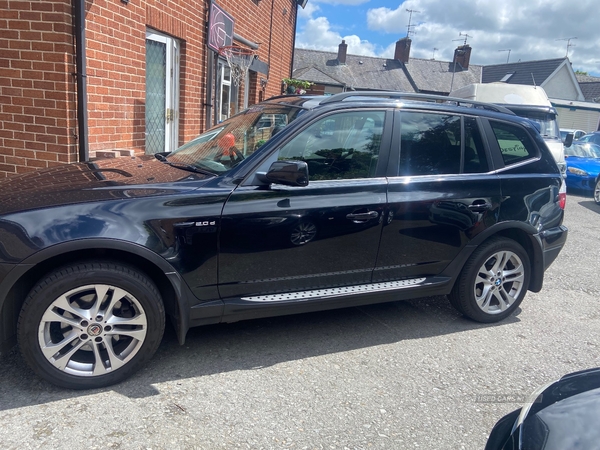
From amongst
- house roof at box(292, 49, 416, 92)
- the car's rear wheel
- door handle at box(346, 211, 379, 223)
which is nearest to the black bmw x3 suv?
door handle at box(346, 211, 379, 223)

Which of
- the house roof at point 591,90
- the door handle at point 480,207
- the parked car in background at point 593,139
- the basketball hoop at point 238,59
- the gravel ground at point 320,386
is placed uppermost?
the house roof at point 591,90

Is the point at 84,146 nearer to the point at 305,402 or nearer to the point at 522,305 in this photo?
the point at 305,402

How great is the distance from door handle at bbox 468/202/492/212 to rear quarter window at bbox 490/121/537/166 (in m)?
0.48

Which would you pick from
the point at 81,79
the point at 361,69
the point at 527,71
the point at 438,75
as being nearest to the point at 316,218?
the point at 81,79

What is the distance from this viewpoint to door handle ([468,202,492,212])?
150 inches

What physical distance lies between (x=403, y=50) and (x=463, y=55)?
18.1 feet

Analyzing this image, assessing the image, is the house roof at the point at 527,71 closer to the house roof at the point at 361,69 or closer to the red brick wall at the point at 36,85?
the house roof at the point at 361,69

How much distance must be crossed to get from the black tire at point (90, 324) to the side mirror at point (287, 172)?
3.32ft

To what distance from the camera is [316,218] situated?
3.23 metres

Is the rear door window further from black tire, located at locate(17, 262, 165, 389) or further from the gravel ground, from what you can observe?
black tire, located at locate(17, 262, 165, 389)

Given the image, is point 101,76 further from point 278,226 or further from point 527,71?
point 527,71

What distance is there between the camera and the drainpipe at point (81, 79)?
4785 millimetres

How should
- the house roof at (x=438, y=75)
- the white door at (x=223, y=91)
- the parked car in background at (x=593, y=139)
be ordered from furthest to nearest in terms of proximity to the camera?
the house roof at (x=438, y=75), the parked car in background at (x=593, y=139), the white door at (x=223, y=91)

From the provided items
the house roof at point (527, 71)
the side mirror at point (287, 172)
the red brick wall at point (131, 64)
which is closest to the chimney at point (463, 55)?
the house roof at point (527, 71)
